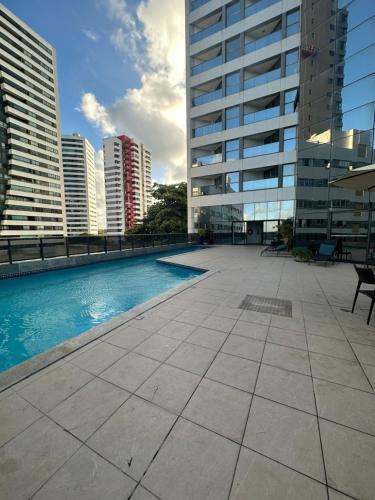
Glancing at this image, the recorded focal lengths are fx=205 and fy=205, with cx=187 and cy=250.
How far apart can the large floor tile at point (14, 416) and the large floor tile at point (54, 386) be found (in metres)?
0.05

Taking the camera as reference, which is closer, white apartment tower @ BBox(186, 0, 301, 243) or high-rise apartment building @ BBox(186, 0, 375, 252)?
high-rise apartment building @ BBox(186, 0, 375, 252)

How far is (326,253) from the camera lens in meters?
9.27

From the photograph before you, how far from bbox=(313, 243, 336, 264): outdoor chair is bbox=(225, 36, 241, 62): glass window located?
828 inches

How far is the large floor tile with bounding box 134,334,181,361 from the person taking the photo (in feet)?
8.90

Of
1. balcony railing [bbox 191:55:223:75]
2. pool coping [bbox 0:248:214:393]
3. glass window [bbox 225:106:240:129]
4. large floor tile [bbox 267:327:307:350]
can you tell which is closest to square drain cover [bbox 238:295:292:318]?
large floor tile [bbox 267:327:307:350]

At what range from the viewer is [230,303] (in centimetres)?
459

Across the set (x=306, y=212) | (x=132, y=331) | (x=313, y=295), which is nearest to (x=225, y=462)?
(x=132, y=331)

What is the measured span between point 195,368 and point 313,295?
402 cm

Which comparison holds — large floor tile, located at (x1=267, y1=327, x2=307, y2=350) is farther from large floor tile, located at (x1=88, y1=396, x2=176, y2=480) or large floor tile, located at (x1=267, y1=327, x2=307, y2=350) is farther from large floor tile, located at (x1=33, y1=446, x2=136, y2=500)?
large floor tile, located at (x1=33, y1=446, x2=136, y2=500)

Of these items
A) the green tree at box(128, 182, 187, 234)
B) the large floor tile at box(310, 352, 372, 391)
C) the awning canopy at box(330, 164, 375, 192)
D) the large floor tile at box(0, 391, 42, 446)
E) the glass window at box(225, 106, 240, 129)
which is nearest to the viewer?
the large floor tile at box(0, 391, 42, 446)

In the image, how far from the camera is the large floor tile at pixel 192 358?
8.07ft

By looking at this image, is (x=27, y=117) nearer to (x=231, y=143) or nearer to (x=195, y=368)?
(x=231, y=143)

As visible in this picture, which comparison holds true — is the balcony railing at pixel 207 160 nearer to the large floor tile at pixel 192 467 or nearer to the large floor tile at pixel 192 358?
the large floor tile at pixel 192 358

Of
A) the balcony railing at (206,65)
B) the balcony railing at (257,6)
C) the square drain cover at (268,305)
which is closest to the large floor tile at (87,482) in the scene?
the square drain cover at (268,305)
